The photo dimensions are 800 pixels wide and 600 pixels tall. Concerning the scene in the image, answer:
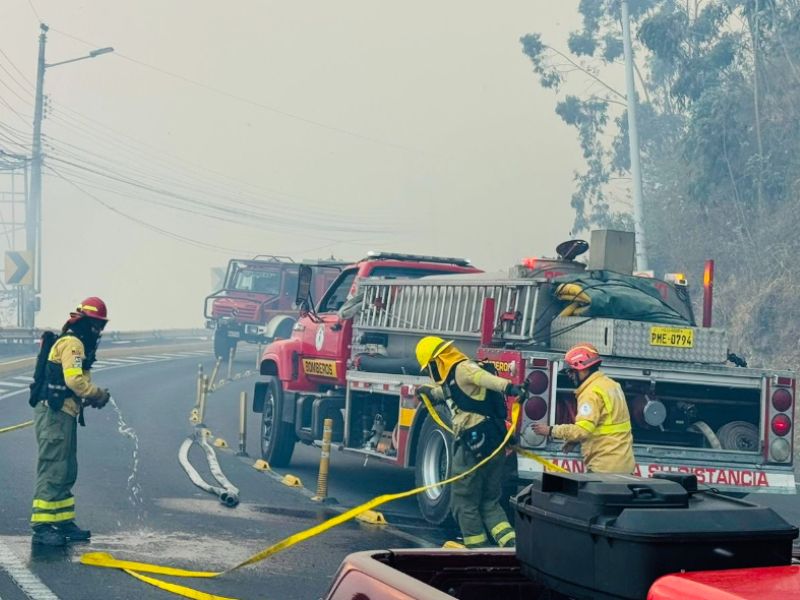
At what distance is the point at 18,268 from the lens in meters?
34.3

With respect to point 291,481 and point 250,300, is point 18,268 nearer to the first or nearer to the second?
point 250,300

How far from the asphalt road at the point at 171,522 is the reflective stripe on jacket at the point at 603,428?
1.83 meters

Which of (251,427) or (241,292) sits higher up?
(241,292)

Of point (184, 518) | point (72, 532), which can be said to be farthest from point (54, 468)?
point (184, 518)

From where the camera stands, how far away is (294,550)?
9.12 m

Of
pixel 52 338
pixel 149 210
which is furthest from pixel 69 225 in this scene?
pixel 52 338

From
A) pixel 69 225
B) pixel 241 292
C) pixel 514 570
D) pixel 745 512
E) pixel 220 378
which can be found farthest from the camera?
pixel 69 225

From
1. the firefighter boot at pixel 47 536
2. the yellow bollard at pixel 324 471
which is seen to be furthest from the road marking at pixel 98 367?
the firefighter boot at pixel 47 536

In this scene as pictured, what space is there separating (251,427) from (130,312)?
3842 inches

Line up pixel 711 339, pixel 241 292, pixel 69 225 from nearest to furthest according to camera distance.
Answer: pixel 711 339, pixel 241 292, pixel 69 225

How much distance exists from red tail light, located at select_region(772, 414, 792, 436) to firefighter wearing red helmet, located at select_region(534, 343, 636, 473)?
1.96 m

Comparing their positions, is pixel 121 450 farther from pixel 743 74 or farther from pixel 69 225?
pixel 69 225

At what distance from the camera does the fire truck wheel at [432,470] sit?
34.0 ft

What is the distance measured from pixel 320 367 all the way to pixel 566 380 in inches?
171
